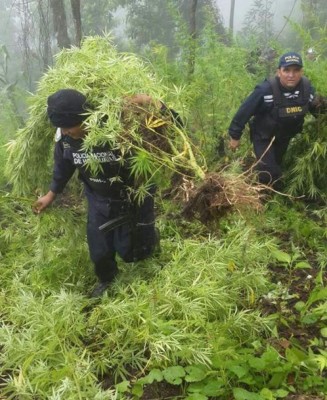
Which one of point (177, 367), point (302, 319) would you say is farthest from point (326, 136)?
point (177, 367)

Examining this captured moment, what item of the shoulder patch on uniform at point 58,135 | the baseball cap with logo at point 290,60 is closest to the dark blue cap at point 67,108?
the shoulder patch on uniform at point 58,135

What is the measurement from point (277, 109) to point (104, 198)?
2368mm

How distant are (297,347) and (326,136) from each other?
9.64 ft

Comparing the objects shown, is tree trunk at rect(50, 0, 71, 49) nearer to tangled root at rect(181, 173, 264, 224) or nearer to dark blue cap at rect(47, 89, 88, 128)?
dark blue cap at rect(47, 89, 88, 128)

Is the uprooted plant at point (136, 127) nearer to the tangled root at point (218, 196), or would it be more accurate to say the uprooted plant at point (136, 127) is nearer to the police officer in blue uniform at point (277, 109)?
the tangled root at point (218, 196)

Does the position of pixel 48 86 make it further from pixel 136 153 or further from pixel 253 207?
pixel 253 207

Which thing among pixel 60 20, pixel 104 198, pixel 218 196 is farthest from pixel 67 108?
pixel 60 20

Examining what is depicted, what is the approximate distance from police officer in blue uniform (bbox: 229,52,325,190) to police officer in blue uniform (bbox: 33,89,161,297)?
172cm

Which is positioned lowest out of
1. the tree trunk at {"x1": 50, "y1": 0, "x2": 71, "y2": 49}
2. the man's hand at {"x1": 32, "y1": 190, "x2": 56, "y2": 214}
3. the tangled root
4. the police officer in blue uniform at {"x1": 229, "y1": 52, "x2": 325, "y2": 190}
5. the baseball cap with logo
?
the man's hand at {"x1": 32, "y1": 190, "x2": 56, "y2": 214}

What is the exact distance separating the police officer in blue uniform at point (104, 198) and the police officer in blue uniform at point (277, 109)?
1.72 m

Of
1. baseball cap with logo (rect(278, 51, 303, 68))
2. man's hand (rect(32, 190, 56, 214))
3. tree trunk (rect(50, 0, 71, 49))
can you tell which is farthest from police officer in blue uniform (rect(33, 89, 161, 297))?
tree trunk (rect(50, 0, 71, 49))

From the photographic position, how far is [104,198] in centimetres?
370

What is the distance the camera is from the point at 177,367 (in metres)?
2.85

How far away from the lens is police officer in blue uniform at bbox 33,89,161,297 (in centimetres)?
331
